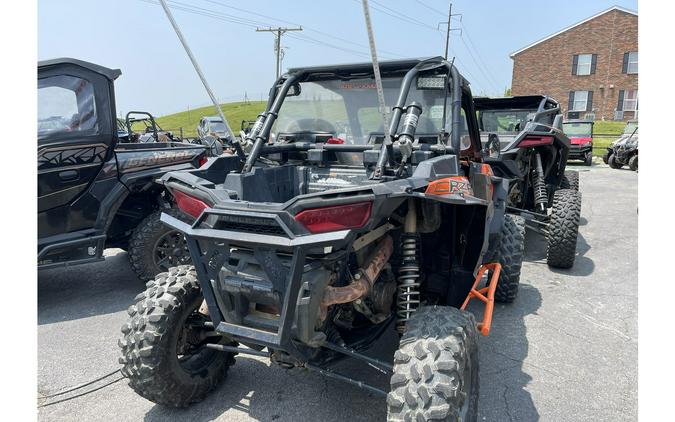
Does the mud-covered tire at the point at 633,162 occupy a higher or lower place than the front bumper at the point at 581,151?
lower

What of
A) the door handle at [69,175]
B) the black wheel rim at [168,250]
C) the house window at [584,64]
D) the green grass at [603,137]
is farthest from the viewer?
the house window at [584,64]

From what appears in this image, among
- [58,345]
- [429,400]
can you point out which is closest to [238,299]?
[429,400]

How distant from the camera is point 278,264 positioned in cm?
227

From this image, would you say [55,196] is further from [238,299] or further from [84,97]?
[238,299]

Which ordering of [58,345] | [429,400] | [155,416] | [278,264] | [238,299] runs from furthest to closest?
[58,345] → [155,416] → [238,299] → [278,264] → [429,400]

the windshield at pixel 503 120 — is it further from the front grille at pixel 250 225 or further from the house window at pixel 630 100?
the house window at pixel 630 100

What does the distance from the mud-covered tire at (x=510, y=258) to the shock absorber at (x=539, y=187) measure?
2.28 meters

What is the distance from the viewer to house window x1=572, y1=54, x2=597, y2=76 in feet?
121

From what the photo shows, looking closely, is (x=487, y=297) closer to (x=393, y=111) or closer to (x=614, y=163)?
(x=393, y=111)

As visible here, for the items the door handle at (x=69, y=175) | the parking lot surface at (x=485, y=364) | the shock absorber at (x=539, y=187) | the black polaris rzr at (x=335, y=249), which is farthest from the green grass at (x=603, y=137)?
the door handle at (x=69, y=175)

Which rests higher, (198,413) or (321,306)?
(321,306)

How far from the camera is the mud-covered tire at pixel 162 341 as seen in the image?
273 centimetres

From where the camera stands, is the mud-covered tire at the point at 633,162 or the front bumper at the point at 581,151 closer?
the mud-covered tire at the point at 633,162

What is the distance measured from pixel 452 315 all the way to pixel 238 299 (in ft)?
3.74
